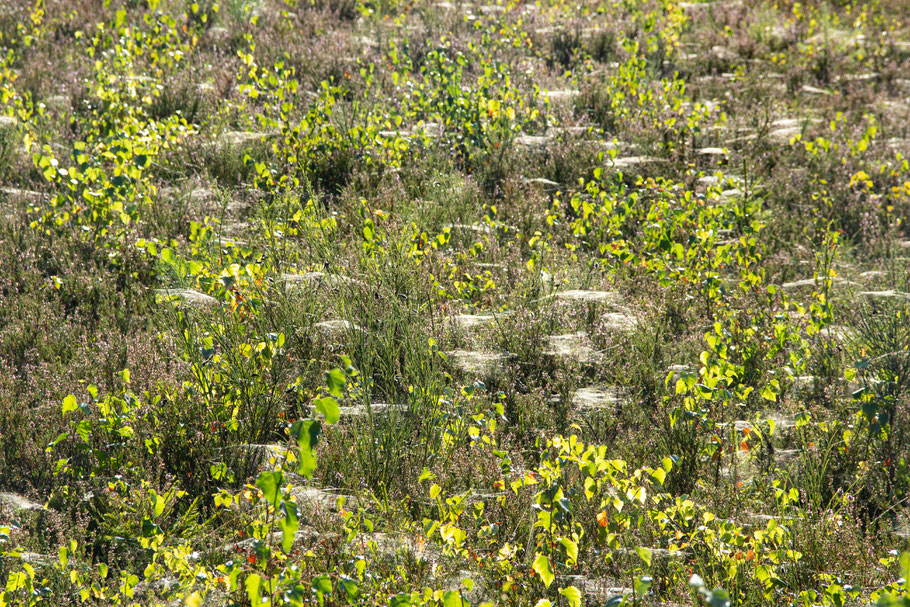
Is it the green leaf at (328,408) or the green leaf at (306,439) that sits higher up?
the green leaf at (328,408)

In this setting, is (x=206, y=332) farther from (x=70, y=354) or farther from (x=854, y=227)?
(x=854, y=227)

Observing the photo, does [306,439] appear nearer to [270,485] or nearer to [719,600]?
[270,485]

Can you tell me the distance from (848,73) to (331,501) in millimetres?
7796

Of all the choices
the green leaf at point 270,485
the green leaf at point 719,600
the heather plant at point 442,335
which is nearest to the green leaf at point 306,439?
the heather plant at point 442,335

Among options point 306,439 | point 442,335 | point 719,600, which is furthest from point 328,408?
point 442,335

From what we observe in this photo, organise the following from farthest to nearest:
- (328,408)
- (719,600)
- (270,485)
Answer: (270,485)
(328,408)
(719,600)

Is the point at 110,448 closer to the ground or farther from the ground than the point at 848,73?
closer to the ground

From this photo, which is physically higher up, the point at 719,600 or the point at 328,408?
the point at 328,408

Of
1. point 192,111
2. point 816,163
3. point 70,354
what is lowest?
point 70,354

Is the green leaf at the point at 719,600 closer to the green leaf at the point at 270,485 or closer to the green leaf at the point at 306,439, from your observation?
the green leaf at the point at 306,439

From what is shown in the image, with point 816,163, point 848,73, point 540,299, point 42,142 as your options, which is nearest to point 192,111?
point 42,142

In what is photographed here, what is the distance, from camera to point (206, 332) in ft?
11.4

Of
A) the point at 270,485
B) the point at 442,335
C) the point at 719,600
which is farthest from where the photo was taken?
the point at 442,335

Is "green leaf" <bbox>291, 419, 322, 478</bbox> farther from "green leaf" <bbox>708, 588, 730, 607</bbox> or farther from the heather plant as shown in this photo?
"green leaf" <bbox>708, 588, 730, 607</bbox>
